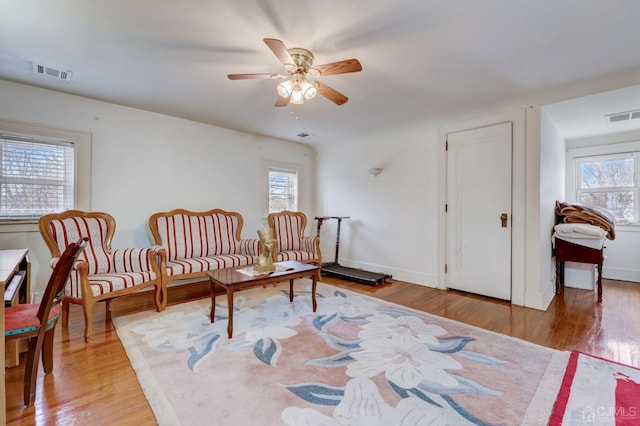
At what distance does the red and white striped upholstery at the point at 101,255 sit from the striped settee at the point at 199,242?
27 centimetres

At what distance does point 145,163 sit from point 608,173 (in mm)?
7176

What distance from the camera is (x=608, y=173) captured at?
15.2 ft

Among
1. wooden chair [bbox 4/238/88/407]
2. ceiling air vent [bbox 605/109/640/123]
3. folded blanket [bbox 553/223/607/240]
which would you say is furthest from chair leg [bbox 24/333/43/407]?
ceiling air vent [bbox 605/109/640/123]

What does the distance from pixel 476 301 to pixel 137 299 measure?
422 cm

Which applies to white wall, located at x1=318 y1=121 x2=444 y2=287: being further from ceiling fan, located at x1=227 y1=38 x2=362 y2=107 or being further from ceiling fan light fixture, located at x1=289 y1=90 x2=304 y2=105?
ceiling fan light fixture, located at x1=289 y1=90 x2=304 y2=105

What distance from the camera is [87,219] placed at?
3.16 meters

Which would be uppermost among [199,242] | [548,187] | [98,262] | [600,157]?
[600,157]

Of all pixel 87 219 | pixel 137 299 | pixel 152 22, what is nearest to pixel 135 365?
pixel 137 299

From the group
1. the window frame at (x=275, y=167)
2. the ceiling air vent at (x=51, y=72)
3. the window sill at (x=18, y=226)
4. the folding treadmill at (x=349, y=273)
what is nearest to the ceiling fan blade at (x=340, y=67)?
the ceiling air vent at (x=51, y=72)

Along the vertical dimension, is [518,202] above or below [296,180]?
below

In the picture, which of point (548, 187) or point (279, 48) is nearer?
point (279, 48)

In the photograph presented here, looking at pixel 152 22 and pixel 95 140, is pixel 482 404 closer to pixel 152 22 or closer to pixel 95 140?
pixel 152 22

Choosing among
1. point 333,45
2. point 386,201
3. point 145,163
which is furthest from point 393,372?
point 145,163

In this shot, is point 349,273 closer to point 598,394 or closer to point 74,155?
point 598,394
